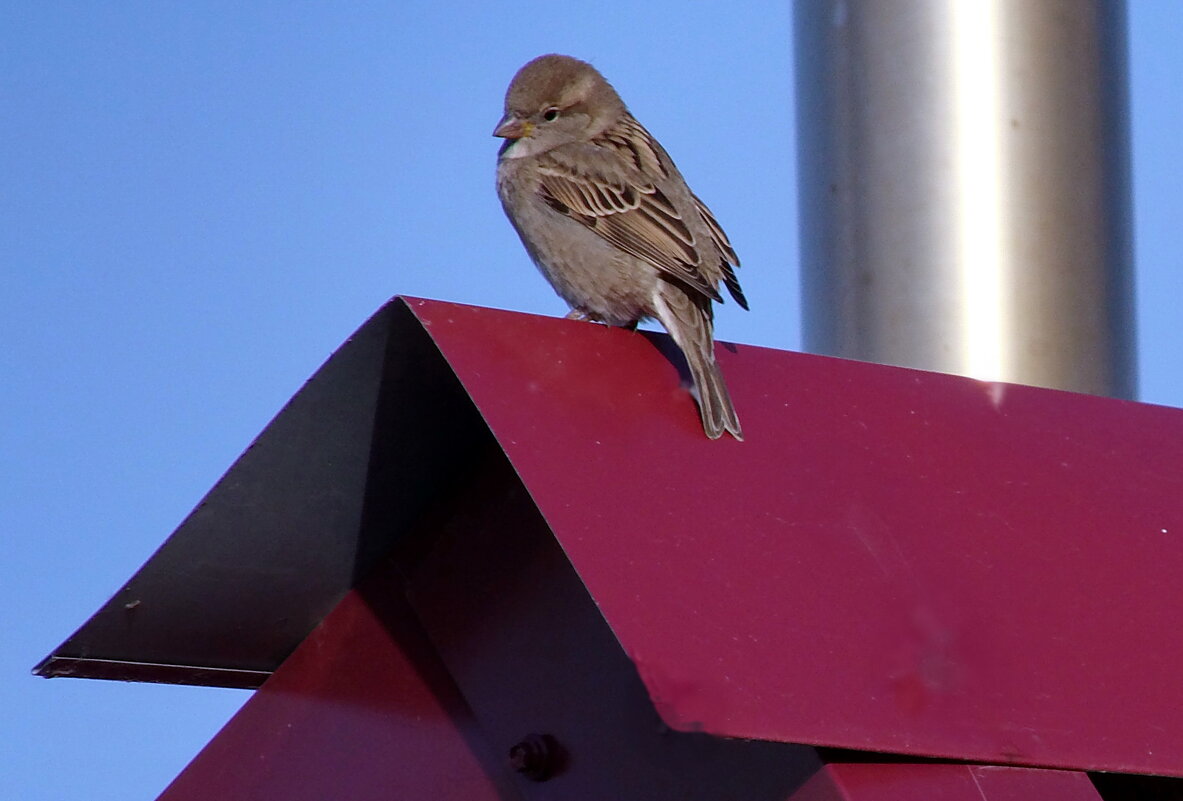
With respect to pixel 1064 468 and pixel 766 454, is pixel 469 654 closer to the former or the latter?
pixel 766 454

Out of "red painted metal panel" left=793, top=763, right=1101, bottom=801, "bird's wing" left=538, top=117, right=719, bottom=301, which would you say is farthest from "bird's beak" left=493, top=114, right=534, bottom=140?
"red painted metal panel" left=793, top=763, right=1101, bottom=801

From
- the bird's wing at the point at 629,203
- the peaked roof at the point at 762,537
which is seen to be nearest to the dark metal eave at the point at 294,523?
the peaked roof at the point at 762,537

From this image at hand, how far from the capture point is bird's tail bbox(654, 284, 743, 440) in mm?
3447

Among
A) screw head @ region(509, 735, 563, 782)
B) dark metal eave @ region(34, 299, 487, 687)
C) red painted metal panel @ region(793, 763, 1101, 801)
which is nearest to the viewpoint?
red painted metal panel @ region(793, 763, 1101, 801)

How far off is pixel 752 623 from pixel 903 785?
35cm

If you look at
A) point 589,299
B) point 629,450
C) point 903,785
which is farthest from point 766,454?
point 589,299

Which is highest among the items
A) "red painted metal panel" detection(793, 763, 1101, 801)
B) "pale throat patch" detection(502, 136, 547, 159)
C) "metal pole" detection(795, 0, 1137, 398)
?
"pale throat patch" detection(502, 136, 547, 159)

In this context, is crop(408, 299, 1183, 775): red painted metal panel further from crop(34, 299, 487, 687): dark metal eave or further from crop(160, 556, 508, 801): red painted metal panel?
crop(160, 556, 508, 801): red painted metal panel

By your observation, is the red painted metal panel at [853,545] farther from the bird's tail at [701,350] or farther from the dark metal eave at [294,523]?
the dark metal eave at [294,523]

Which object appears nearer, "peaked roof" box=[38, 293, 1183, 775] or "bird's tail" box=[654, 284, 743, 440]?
"peaked roof" box=[38, 293, 1183, 775]

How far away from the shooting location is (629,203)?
5.08 metres

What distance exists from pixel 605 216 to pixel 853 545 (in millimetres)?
2043

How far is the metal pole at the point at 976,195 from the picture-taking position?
4.83 metres

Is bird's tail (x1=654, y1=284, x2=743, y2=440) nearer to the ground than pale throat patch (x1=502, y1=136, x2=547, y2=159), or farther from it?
nearer to the ground
